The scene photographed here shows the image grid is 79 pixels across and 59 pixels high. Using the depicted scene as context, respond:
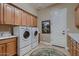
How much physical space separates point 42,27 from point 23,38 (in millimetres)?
603

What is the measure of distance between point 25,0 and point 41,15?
0.43 m

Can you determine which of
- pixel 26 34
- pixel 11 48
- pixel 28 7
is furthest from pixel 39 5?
pixel 11 48

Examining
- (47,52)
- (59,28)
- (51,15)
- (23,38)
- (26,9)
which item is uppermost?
(26,9)

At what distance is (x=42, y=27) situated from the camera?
7.34ft

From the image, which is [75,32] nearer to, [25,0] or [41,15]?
[41,15]

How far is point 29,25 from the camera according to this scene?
7.74ft

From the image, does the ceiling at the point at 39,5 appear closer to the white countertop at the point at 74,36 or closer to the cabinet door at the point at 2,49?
the white countertop at the point at 74,36

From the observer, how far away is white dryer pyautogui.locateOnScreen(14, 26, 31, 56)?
2.40 metres

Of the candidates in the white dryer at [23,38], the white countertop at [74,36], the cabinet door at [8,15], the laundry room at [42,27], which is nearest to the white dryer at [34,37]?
the laundry room at [42,27]

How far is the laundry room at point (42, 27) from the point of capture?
6.87 feet

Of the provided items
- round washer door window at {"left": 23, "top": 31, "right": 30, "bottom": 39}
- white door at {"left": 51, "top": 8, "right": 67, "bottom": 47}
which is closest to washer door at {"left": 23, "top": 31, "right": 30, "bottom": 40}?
round washer door window at {"left": 23, "top": 31, "right": 30, "bottom": 39}

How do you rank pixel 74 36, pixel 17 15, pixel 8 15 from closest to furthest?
pixel 74 36
pixel 17 15
pixel 8 15

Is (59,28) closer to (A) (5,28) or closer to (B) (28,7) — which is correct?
(B) (28,7)

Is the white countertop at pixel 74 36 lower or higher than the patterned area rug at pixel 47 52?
higher
